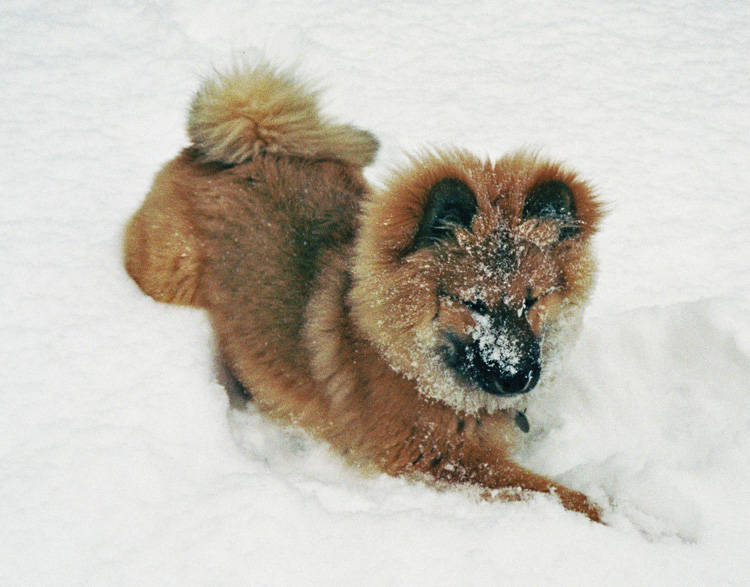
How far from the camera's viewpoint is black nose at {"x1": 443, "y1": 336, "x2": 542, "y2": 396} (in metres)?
2.24

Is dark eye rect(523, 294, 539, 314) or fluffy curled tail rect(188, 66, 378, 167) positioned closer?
dark eye rect(523, 294, 539, 314)

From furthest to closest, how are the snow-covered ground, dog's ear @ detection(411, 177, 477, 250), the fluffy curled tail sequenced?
the fluffy curled tail
dog's ear @ detection(411, 177, 477, 250)
the snow-covered ground


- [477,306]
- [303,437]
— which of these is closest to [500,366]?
[477,306]

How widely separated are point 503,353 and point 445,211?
24.0 inches

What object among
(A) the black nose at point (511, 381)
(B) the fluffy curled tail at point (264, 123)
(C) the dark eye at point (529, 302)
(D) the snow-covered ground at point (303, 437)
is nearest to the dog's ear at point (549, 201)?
(D) the snow-covered ground at point (303, 437)

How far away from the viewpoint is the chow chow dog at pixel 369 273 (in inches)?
90.5

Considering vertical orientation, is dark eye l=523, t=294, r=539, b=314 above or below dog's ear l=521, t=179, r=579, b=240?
below

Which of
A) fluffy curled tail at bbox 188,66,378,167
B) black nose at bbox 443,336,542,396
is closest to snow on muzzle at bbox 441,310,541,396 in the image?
black nose at bbox 443,336,542,396

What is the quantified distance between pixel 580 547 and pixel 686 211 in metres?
2.78

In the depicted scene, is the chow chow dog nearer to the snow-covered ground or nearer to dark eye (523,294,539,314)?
dark eye (523,294,539,314)

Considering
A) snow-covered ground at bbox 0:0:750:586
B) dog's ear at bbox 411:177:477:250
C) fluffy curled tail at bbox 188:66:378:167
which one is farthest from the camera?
fluffy curled tail at bbox 188:66:378:167

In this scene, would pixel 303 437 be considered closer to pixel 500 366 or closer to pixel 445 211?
pixel 500 366

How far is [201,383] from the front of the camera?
8.77 ft

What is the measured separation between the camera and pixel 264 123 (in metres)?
3.20
